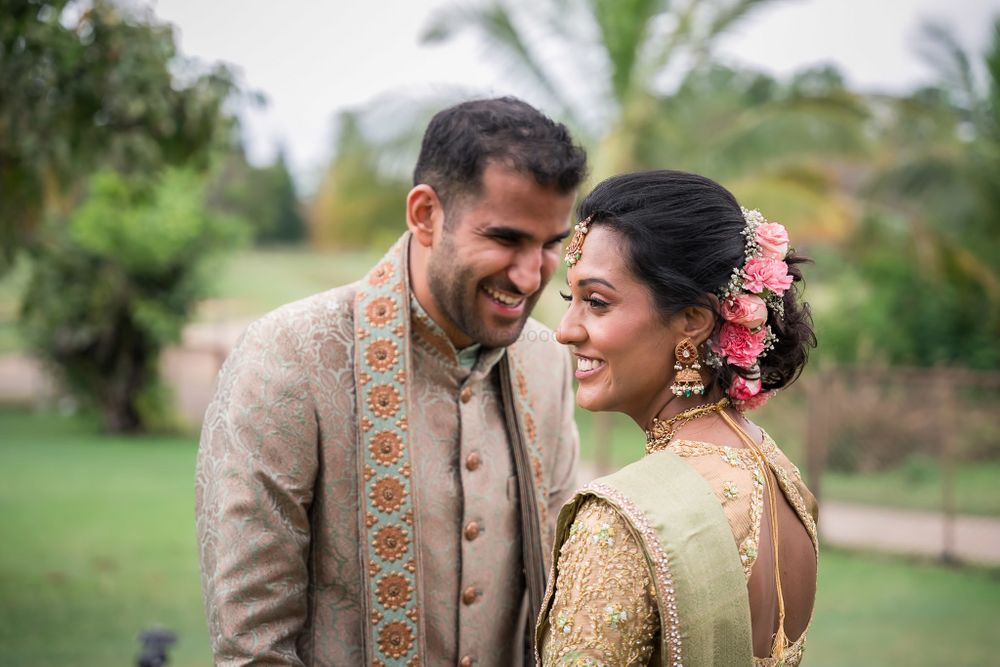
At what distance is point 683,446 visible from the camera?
6.14ft

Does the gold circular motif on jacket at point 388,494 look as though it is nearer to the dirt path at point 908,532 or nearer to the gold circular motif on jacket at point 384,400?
the gold circular motif on jacket at point 384,400

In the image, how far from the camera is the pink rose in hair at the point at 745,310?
6.21 ft

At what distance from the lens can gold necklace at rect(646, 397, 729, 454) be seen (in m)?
1.94

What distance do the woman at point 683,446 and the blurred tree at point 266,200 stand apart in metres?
19.3

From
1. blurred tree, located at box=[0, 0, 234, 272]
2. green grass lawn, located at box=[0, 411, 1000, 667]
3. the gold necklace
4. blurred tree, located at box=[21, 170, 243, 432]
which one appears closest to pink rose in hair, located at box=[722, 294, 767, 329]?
the gold necklace

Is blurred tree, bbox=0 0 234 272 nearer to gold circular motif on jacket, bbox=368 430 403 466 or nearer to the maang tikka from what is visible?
gold circular motif on jacket, bbox=368 430 403 466

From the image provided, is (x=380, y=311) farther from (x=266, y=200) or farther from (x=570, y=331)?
(x=266, y=200)

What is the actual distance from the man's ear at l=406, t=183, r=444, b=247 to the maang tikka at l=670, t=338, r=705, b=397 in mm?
840

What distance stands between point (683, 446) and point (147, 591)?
733 centimetres

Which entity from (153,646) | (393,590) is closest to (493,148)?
(393,590)

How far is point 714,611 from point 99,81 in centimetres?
452

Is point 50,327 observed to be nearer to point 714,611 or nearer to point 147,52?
point 147,52

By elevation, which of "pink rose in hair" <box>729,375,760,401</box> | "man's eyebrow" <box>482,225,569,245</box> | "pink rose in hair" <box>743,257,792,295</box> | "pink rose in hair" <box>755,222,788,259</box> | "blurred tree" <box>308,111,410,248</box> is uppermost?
"blurred tree" <box>308,111,410,248</box>

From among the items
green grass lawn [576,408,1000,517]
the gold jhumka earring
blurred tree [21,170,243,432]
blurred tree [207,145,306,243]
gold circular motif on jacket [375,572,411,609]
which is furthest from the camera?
blurred tree [207,145,306,243]
